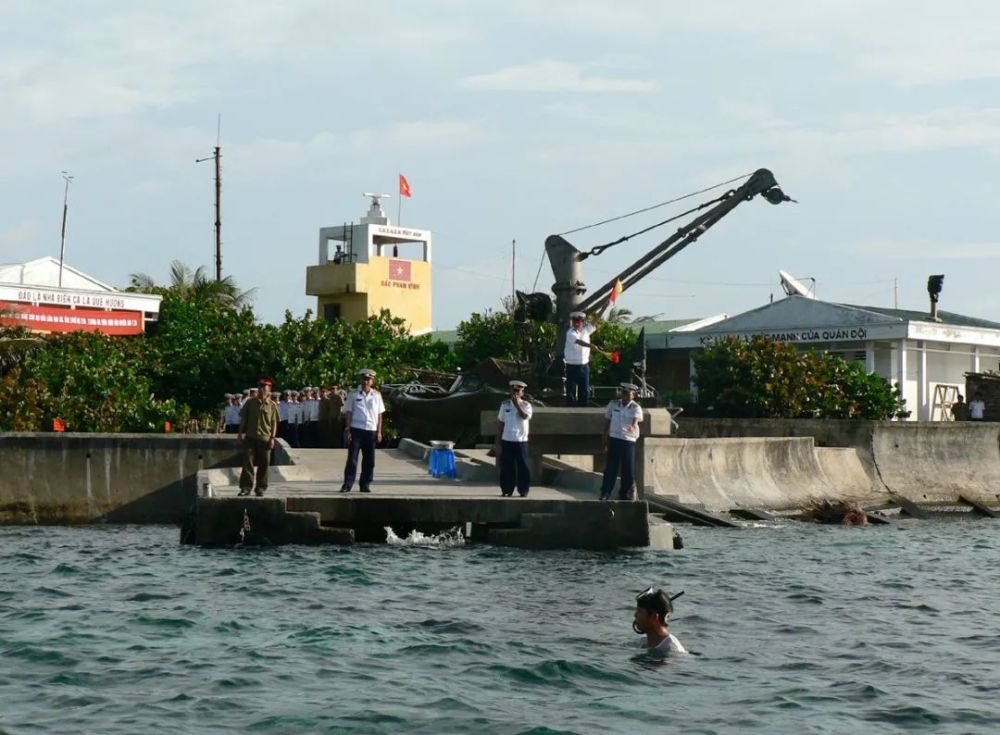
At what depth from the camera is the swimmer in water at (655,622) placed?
11.8 m

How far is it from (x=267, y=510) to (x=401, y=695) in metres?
8.31

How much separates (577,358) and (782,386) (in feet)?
64.6

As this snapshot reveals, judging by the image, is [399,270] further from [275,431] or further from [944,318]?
[275,431]

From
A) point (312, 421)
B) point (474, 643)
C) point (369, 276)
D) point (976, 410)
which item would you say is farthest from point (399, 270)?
point (474, 643)

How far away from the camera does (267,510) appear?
18594 mm

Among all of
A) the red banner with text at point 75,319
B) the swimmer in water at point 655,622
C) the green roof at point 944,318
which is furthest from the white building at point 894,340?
the swimmer in water at point 655,622

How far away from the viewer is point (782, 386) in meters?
42.4

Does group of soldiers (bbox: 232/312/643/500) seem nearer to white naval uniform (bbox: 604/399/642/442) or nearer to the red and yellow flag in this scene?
white naval uniform (bbox: 604/399/642/442)

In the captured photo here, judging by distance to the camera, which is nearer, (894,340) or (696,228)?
(696,228)

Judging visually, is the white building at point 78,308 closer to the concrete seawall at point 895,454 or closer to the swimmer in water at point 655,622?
the concrete seawall at point 895,454

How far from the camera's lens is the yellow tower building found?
79688 mm

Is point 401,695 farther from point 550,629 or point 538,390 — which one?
point 538,390

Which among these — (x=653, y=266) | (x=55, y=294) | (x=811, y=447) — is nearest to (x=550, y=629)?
(x=811, y=447)

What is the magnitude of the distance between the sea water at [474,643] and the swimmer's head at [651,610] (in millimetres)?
287
